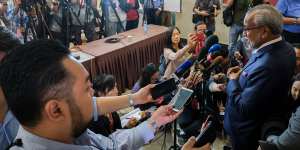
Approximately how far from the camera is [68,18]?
455 cm

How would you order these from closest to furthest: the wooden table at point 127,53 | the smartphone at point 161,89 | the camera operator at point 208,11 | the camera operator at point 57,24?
the smartphone at point 161,89 < the wooden table at point 127,53 < the camera operator at point 57,24 < the camera operator at point 208,11

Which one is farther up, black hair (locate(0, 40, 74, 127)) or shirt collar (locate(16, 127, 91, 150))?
black hair (locate(0, 40, 74, 127))

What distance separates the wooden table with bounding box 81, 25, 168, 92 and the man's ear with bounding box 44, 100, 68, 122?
2981 mm

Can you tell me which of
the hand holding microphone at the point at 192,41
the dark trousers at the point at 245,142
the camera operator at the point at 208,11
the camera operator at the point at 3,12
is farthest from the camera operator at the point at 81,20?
the dark trousers at the point at 245,142

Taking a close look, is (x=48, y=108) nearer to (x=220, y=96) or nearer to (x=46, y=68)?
(x=46, y=68)

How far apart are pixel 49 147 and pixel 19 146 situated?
8 cm

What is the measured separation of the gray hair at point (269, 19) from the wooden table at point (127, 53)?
237 centimetres

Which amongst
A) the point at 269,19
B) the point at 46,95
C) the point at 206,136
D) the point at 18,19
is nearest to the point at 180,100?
the point at 206,136

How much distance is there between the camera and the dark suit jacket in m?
1.77

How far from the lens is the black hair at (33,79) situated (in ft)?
2.57

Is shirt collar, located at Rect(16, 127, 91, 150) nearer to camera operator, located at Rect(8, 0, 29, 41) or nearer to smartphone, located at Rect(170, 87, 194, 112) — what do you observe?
smartphone, located at Rect(170, 87, 194, 112)

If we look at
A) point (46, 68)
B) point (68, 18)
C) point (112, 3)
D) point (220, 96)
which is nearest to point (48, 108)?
point (46, 68)

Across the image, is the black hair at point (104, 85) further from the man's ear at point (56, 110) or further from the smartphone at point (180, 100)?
the man's ear at point (56, 110)

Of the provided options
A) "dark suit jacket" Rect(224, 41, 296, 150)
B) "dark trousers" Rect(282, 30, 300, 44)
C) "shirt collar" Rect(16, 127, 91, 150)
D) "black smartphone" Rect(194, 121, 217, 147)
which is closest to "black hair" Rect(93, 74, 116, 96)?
"dark suit jacket" Rect(224, 41, 296, 150)
